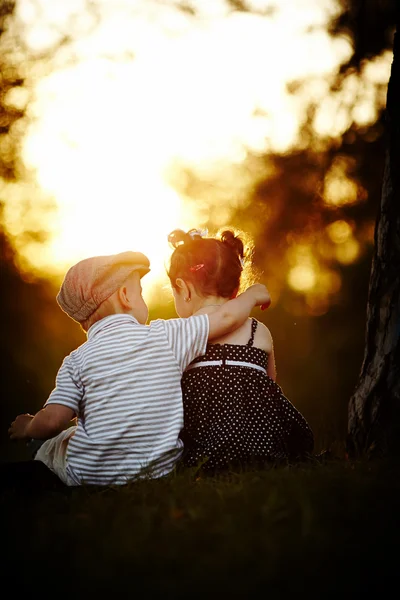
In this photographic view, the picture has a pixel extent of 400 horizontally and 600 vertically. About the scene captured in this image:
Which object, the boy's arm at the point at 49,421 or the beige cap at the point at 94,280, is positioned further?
the beige cap at the point at 94,280

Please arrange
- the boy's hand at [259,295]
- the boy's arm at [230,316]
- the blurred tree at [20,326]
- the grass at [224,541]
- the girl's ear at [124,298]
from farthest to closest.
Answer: the blurred tree at [20,326] → the boy's hand at [259,295] → the girl's ear at [124,298] → the boy's arm at [230,316] → the grass at [224,541]

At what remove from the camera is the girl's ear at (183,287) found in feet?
10.7

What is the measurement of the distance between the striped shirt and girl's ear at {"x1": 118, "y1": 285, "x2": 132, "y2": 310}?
219mm

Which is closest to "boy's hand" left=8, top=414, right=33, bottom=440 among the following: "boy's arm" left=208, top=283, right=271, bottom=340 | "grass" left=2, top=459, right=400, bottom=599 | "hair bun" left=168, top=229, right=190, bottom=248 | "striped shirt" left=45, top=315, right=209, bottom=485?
"striped shirt" left=45, top=315, right=209, bottom=485

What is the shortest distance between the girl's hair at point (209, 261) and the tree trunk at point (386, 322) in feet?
2.54

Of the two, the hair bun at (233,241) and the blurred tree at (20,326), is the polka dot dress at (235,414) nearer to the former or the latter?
the hair bun at (233,241)

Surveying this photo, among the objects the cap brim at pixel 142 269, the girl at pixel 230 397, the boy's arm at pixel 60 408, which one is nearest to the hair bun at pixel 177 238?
the girl at pixel 230 397

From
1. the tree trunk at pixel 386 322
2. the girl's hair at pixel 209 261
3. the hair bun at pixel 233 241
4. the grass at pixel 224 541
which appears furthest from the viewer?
the hair bun at pixel 233 241

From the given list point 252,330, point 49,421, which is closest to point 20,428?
point 49,421

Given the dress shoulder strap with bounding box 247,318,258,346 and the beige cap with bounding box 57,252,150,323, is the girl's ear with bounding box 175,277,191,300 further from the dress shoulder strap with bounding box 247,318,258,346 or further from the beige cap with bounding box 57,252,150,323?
the dress shoulder strap with bounding box 247,318,258,346

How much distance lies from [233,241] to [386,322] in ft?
3.36

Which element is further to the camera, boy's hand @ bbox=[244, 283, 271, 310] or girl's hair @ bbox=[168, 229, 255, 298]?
girl's hair @ bbox=[168, 229, 255, 298]

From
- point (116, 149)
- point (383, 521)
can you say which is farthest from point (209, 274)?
point (116, 149)

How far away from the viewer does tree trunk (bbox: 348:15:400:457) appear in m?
2.70
